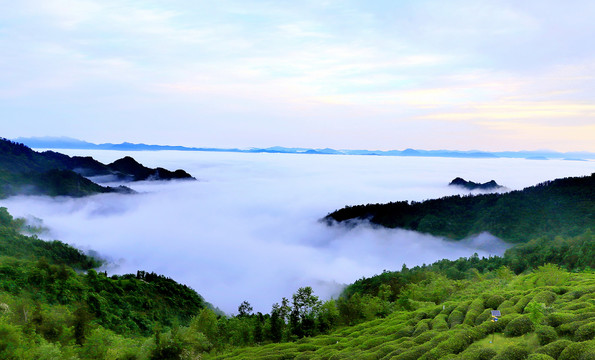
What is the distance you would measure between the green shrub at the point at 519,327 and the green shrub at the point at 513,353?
199 inches

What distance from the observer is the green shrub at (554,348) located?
32.6 metres

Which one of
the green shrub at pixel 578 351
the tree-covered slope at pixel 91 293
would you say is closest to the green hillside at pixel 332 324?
the green shrub at pixel 578 351

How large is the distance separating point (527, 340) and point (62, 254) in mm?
220834

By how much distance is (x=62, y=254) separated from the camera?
199m

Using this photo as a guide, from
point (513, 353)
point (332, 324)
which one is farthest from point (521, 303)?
point (332, 324)

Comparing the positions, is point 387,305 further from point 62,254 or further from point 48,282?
point 62,254

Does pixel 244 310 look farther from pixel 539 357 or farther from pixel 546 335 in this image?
pixel 539 357

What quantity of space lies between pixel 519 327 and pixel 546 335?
374cm

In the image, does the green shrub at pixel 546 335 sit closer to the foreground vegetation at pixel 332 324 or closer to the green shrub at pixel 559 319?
the foreground vegetation at pixel 332 324

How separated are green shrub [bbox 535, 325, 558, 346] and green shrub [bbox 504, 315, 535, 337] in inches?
116

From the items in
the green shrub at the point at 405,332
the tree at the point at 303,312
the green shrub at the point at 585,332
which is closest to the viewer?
the green shrub at the point at 585,332

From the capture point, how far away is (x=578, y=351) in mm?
31031

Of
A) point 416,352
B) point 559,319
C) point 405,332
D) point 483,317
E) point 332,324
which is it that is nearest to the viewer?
point 559,319

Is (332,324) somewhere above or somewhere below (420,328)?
below
